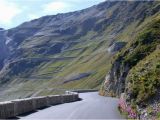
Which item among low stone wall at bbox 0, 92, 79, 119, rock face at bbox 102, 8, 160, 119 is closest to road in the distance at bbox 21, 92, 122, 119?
low stone wall at bbox 0, 92, 79, 119

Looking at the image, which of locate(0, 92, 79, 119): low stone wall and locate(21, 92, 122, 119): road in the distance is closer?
locate(21, 92, 122, 119): road in the distance

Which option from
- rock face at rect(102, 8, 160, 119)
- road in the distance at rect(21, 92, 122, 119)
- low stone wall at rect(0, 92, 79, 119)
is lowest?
road in the distance at rect(21, 92, 122, 119)

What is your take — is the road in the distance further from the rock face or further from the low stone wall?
the rock face

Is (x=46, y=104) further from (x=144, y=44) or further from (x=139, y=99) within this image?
(x=139, y=99)

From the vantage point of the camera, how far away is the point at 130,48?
71.4 meters

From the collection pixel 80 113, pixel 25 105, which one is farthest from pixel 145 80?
pixel 25 105

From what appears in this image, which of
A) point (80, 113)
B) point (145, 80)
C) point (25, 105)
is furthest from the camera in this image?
point (25, 105)

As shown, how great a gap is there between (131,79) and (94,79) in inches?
6276

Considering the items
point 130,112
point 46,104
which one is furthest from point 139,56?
point 130,112

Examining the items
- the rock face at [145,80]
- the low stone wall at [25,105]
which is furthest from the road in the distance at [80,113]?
the rock face at [145,80]

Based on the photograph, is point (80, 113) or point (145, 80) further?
point (80, 113)

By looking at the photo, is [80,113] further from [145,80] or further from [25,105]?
[145,80]

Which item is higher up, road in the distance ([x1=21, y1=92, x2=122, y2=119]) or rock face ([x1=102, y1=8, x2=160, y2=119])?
rock face ([x1=102, y1=8, x2=160, y2=119])

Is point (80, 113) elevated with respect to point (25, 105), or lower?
lower
